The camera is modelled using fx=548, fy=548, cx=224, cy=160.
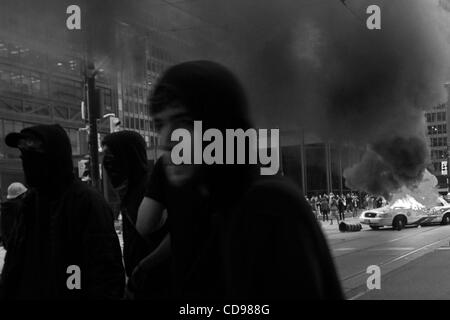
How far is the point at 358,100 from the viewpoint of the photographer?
158 cm

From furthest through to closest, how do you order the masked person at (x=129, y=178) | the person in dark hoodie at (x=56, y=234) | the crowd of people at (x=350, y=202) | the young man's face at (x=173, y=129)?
the masked person at (x=129, y=178) → the person in dark hoodie at (x=56, y=234) → the crowd of people at (x=350, y=202) → the young man's face at (x=173, y=129)

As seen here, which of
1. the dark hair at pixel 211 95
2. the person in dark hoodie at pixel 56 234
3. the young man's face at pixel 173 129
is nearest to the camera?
the dark hair at pixel 211 95

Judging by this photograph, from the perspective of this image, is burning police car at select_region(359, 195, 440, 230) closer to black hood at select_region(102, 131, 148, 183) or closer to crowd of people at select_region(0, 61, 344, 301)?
crowd of people at select_region(0, 61, 344, 301)

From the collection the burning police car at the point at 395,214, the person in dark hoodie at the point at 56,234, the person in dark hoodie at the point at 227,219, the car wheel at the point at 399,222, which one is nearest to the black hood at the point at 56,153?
the person in dark hoodie at the point at 56,234

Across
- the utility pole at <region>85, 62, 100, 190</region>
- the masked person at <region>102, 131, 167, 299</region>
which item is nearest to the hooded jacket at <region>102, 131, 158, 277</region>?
the masked person at <region>102, 131, 167, 299</region>

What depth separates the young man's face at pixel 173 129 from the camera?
1131 mm

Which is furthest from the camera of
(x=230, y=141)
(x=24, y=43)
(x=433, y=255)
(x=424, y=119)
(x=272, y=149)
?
(x=433, y=255)

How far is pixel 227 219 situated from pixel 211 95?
231mm

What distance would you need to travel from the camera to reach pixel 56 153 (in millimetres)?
1667

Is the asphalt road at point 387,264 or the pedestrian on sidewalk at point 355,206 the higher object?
the pedestrian on sidewalk at point 355,206

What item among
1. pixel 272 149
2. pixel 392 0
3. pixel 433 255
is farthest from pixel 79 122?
pixel 433 255

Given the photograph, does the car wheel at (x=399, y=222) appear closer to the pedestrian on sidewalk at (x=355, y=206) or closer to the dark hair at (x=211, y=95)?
the pedestrian on sidewalk at (x=355, y=206)
